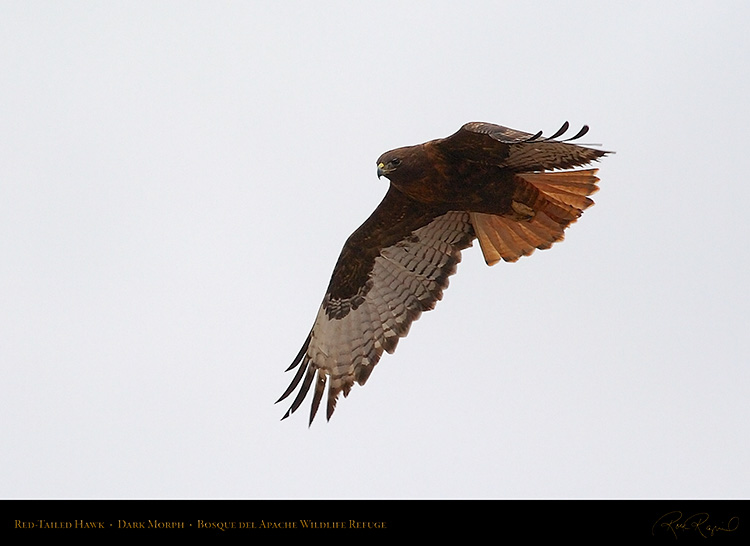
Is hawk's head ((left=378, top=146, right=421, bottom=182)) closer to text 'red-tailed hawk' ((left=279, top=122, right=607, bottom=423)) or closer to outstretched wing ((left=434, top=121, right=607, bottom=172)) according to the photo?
text 'red-tailed hawk' ((left=279, top=122, right=607, bottom=423))

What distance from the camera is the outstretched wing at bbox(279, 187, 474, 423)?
1112 centimetres
